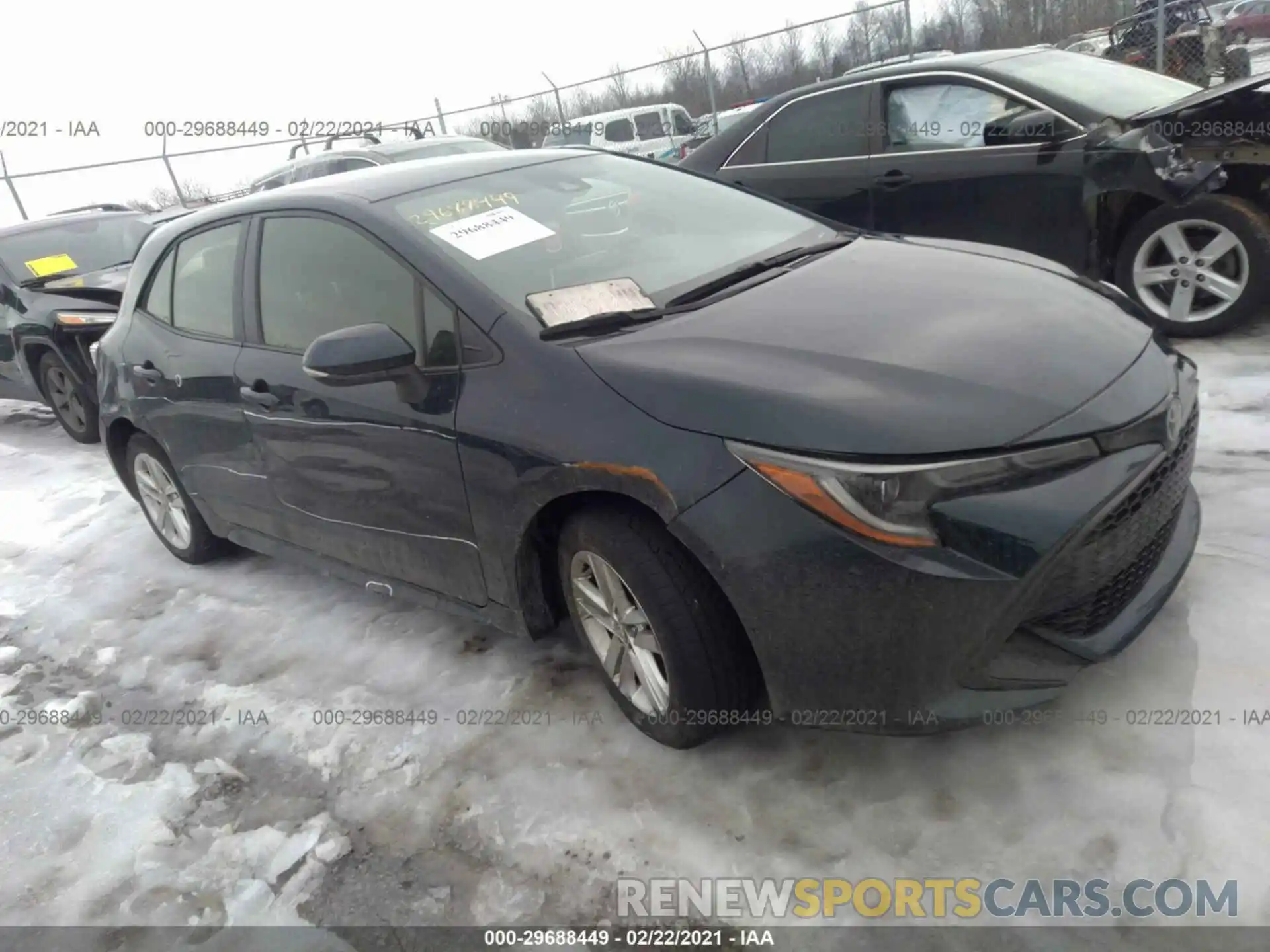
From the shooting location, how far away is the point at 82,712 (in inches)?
135

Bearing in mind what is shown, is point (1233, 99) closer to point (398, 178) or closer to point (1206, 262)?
point (1206, 262)

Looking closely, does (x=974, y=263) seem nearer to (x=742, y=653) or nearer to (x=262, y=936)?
(x=742, y=653)

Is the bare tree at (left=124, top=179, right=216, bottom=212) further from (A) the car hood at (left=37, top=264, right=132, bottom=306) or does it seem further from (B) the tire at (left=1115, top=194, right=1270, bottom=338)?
(B) the tire at (left=1115, top=194, right=1270, bottom=338)

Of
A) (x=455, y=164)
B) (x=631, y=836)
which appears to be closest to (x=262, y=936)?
(x=631, y=836)

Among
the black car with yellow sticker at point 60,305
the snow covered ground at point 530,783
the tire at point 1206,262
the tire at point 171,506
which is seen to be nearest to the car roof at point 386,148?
the black car with yellow sticker at point 60,305

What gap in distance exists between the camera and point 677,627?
2268 millimetres

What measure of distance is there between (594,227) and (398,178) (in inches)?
29.4

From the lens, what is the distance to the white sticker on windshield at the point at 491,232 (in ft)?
9.18

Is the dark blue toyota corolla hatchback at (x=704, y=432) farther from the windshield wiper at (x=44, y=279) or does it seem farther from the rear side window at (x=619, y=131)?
the rear side window at (x=619, y=131)

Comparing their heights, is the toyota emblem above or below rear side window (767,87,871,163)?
below

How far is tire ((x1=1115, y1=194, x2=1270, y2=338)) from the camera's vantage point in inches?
176

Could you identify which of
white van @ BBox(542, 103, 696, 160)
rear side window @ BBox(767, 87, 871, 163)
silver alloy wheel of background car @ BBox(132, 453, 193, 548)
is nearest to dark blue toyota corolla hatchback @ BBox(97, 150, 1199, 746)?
silver alloy wheel of background car @ BBox(132, 453, 193, 548)

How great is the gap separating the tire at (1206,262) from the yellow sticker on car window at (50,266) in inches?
297

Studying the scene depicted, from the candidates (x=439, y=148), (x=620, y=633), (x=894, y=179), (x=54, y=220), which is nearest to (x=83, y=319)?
(x=54, y=220)
